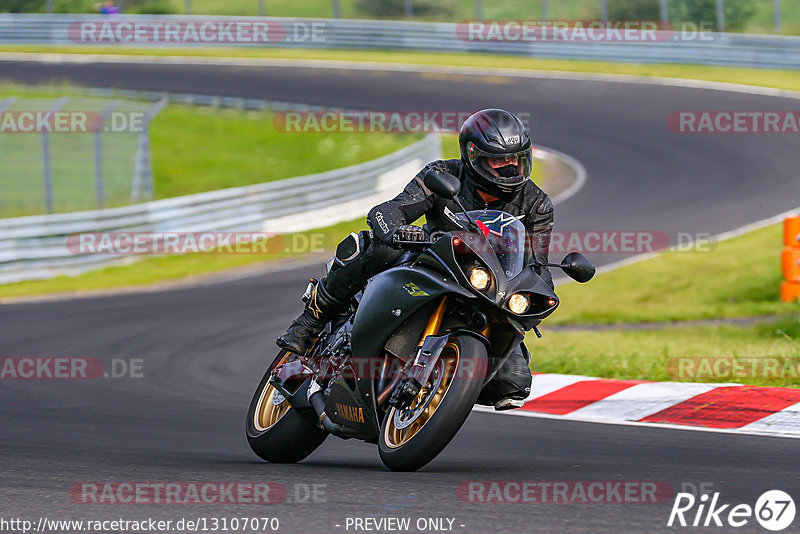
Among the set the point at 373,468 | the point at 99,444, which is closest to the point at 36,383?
the point at 99,444

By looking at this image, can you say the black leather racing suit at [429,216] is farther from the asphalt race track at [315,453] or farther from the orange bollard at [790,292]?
the orange bollard at [790,292]

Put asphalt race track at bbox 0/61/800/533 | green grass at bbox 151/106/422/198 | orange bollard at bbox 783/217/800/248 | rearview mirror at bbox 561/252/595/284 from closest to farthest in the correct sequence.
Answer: asphalt race track at bbox 0/61/800/533 → rearview mirror at bbox 561/252/595/284 → orange bollard at bbox 783/217/800/248 → green grass at bbox 151/106/422/198

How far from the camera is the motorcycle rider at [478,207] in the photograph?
6.01 meters

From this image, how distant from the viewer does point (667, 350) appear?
1034 cm

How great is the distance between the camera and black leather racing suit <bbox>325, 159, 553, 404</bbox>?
6223mm

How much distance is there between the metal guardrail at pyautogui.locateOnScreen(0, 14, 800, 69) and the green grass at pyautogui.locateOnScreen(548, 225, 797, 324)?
17.5 meters

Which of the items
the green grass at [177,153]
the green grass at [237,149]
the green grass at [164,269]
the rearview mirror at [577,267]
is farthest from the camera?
the green grass at [237,149]

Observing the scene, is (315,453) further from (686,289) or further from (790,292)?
(686,289)

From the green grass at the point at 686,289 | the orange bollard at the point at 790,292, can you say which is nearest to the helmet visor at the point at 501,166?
the green grass at the point at 686,289

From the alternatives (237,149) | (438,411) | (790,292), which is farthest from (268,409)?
(237,149)

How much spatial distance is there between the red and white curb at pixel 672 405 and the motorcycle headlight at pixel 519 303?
7.61ft

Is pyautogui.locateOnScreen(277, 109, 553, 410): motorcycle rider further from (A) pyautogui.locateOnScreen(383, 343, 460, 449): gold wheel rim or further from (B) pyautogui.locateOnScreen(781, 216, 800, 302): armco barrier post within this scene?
(B) pyautogui.locateOnScreen(781, 216, 800, 302): armco barrier post

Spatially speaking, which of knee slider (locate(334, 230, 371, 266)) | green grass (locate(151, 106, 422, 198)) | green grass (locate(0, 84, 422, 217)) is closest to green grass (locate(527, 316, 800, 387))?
knee slider (locate(334, 230, 371, 266))

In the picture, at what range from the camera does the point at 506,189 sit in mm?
6328
